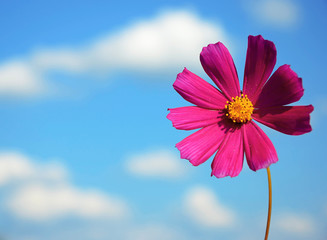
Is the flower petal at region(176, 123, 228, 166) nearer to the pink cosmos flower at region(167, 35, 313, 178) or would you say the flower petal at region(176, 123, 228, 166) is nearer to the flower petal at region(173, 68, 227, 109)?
the pink cosmos flower at region(167, 35, 313, 178)

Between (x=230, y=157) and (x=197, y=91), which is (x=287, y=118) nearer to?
(x=230, y=157)

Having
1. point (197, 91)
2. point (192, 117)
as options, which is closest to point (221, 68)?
point (197, 91)

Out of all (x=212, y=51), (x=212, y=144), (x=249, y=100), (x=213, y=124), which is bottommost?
(x=212, y=144)

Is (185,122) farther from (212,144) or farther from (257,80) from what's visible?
(257,80)

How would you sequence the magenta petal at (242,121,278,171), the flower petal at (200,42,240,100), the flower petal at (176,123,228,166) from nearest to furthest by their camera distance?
the magenta petal at (242,121,278,171)
the flower petal at (176,123,228,166)
the flower petal at (200,42,240,100)

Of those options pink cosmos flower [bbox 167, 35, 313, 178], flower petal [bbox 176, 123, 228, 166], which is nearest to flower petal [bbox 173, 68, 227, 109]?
pink cosmos flower [bbox 167, 35, 313, 178]

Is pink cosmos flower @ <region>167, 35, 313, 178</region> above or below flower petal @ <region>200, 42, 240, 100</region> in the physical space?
below

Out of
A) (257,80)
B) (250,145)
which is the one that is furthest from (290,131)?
(257,80)
